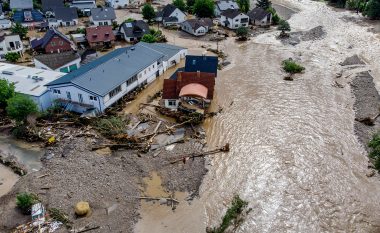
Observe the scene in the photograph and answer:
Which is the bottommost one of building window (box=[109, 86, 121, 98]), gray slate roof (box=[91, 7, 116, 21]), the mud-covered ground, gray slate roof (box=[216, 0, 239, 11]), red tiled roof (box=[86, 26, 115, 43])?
the mud-covered ground

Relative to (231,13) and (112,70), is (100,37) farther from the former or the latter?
(231,13)

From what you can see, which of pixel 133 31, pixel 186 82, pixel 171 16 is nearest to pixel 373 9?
pixel 171 16

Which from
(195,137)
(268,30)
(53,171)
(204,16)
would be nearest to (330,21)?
(268,30)

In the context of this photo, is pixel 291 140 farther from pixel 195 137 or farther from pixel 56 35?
pixel 56 35

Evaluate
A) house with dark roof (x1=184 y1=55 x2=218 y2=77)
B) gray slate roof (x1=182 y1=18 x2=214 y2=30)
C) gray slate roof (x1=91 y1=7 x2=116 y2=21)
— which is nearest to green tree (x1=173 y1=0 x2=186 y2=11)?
gray slate roof (x1=182 y1=18 x2=214 y2=30)

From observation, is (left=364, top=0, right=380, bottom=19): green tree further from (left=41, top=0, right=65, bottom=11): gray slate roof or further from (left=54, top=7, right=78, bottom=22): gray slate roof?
(left=41, top=0, right=65, bottom=11): gray slate roof

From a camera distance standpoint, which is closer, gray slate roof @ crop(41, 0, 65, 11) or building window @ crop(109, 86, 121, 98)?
building window @ crop(109, 86, 121, 98)
